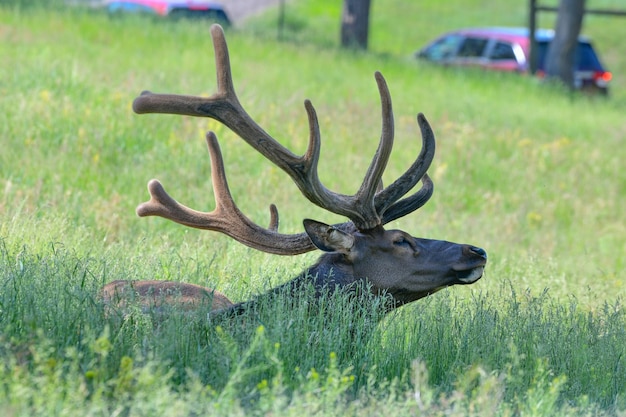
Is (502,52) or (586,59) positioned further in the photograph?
(586,59)

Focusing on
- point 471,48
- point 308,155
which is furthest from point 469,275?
point 471,48

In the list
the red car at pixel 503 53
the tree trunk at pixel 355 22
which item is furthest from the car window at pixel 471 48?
the tree trunk at pixel 355 22

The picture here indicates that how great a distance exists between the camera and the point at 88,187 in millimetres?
10805

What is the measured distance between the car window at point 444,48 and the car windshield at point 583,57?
75.7 inches

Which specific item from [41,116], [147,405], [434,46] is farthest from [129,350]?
[434,46]

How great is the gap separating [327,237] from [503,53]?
790 inches

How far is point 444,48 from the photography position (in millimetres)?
26297

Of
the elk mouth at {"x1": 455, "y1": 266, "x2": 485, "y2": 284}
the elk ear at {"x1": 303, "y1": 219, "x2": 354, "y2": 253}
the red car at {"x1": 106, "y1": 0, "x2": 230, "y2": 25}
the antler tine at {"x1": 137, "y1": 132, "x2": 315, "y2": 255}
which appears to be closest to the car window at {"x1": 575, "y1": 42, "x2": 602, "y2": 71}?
the red car at {"x1": 106, "y1": 0, "x2": 230, "y2": 25}

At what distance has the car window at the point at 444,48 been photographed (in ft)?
85.2

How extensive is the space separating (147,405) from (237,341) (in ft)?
4.45

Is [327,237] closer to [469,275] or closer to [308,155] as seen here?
[308,155]

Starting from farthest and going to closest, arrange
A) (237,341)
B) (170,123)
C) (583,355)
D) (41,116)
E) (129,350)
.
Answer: (170,123), (41,116), (583,355), (237,341), (129,350)

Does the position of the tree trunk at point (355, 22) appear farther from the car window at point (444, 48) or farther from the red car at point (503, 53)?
the car window at point (444, 48)

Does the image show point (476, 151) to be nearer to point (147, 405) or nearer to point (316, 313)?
point (316, 313)
